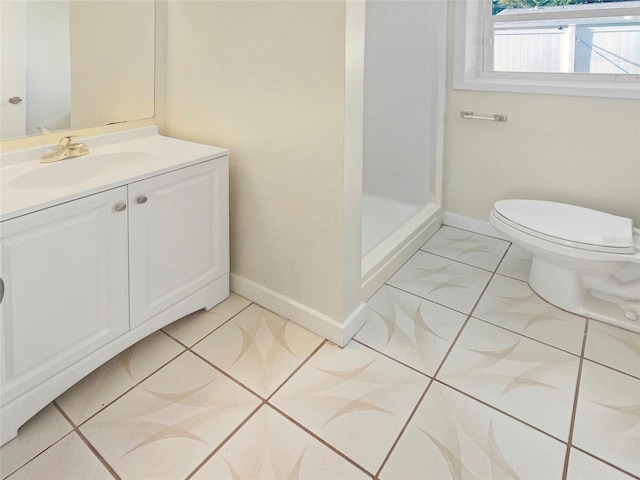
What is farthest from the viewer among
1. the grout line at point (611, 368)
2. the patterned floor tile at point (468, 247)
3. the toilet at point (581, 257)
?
the patterned floor tile at point (468, 247)

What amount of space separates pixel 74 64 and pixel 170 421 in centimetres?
132

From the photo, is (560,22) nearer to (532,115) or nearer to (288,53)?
(532,115)

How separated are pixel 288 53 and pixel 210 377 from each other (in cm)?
115

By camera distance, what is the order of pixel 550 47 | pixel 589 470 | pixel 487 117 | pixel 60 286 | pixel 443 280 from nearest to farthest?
pixel 589 470 → pixel 60 286 → pixel 443 280 → pixel 550 47 → pixel 487 117

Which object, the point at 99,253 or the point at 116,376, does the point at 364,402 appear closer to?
the point at 116,376

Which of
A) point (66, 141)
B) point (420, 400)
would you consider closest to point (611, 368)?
point (420, 400)

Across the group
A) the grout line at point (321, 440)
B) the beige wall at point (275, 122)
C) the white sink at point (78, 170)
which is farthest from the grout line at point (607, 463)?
the white sink at point (78, 170)

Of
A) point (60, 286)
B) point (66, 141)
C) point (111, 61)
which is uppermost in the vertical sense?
point (111, 61)

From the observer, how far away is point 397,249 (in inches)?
87.5

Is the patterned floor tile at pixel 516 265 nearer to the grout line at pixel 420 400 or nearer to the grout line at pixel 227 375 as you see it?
the grout line at pixel 420 400

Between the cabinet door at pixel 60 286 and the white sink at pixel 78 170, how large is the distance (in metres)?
0.27

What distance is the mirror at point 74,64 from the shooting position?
57.4 inches

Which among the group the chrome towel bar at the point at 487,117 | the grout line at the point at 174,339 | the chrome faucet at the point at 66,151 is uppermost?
the chrome towel bar at the point at 487,117

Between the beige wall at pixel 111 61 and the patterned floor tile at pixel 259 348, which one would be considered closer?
the patterned floor tile at pixel 259 348
